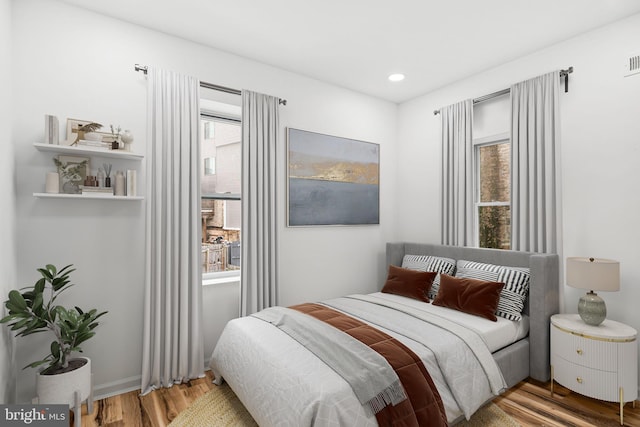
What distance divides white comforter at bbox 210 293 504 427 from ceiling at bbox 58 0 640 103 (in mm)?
2294

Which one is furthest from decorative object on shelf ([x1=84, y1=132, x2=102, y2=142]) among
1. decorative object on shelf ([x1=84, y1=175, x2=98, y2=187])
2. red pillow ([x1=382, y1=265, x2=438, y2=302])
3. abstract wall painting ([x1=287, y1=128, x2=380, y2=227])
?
red pillow ([x1=382, y1=265, x2=438, y2=302])

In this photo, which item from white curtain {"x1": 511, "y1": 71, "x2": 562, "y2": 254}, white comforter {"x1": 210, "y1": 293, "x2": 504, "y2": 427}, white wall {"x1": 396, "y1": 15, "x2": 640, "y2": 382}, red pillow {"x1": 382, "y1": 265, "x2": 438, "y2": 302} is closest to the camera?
white comforter {"x1": 210, "y1": 293, "x2": 504, "y2": 427}

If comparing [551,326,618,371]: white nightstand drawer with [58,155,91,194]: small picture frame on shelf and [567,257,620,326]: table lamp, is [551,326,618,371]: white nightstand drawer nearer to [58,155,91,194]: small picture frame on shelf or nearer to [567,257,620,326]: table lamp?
[567,257,620,326]: table lamp

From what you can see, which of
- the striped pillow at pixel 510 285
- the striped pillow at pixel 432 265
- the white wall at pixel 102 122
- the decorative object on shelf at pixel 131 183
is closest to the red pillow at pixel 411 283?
the striped pillow at pixel 432 265

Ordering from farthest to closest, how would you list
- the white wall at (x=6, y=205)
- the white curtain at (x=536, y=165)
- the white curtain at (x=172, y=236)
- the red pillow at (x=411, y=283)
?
the red pillow at (x=411, y=283), the white curtain at (x=536, y=165), the white curtain at (x=172, y=236), the white wall at (x=6, y=205)

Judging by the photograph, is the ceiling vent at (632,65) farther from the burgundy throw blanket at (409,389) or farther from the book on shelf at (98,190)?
the book on shelf at (98,190)

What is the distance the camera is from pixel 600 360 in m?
2.30

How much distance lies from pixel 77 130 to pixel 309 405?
234cm

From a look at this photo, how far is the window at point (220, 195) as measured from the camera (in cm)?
327

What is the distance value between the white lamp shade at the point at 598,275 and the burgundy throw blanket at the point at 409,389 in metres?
1.40

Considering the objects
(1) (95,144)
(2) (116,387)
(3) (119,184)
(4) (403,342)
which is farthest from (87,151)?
(4) (403,342)

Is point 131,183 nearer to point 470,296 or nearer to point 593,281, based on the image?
point 470,296

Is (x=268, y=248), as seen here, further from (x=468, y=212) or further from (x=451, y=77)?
(x=451, y=77)

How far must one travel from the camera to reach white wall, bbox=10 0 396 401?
7.42 feet
